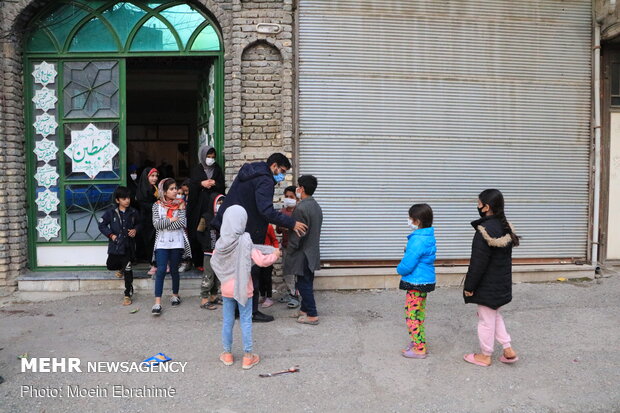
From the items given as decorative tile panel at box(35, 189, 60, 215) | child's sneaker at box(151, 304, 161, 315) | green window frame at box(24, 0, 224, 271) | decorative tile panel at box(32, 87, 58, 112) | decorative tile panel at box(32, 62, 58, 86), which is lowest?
child's sneaker at box(151, 304, 161, 315)

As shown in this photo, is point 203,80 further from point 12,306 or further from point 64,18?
point 12,306

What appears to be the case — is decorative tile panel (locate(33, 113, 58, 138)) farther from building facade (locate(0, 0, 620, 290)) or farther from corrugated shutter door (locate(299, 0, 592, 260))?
corrugated shutter door (locate(299, 0, 592, 260))

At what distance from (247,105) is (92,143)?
2.31 meters

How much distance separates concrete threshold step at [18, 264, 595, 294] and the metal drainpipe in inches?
39.4

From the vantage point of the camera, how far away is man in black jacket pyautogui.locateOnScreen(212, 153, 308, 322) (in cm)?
542

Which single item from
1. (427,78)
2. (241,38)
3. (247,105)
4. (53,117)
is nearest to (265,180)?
(247,105)

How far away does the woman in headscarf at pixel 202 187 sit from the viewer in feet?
22.2

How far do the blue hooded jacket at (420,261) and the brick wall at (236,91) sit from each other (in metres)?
2.97

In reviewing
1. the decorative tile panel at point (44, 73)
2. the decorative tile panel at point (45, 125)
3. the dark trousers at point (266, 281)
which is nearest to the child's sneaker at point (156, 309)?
the dark trousers at point (266, 281)

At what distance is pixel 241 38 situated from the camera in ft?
23.1

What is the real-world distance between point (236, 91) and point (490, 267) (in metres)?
4.13

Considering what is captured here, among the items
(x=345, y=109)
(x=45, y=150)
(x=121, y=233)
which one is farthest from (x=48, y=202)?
(x=345, y=109)

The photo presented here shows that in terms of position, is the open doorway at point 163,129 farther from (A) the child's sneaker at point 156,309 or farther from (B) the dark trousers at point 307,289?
(B) the dark trousers at point 307,289

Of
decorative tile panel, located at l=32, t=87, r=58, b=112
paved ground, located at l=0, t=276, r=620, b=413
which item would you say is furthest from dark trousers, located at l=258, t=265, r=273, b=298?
decorative tile panel, located at l=32, t=87, r=58, b=112
